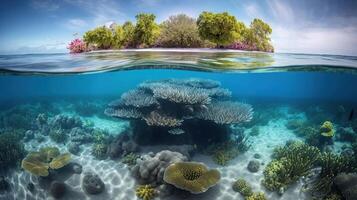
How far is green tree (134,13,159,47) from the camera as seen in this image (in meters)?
11.9

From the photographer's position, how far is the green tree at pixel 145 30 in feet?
38.9

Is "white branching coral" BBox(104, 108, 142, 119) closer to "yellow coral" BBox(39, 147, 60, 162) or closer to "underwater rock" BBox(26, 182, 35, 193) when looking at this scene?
"yellow coral" BBox(39, 147, 60, 162)

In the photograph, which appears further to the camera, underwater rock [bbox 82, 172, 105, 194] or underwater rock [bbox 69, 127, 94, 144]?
underwater rock [bbox 69, 127, 94, 144]

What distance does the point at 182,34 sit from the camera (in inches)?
492

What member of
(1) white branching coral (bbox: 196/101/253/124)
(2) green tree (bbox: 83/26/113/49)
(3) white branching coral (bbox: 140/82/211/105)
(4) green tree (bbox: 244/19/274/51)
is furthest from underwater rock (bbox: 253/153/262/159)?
(2) green tree (bbox: 83/26/113/49)

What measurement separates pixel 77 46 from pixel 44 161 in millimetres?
6174

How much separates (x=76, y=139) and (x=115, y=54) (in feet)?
16.2

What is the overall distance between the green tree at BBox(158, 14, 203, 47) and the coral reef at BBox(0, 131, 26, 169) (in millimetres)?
8757

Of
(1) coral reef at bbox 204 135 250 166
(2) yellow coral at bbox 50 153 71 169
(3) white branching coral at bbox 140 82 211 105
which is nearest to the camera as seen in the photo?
(2) yellow coral at bbox 50 153 71 169

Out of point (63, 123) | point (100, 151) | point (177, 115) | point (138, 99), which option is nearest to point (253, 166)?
point (177, 115)

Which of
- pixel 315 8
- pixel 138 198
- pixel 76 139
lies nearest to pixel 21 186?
pixel 76 139

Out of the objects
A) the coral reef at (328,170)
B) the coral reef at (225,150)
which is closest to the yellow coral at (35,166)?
the coral reef at (225,150)

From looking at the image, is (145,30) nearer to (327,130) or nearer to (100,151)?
(100,151)

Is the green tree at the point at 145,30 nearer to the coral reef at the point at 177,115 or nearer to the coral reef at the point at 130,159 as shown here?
the coral reef at the point at 177,115
